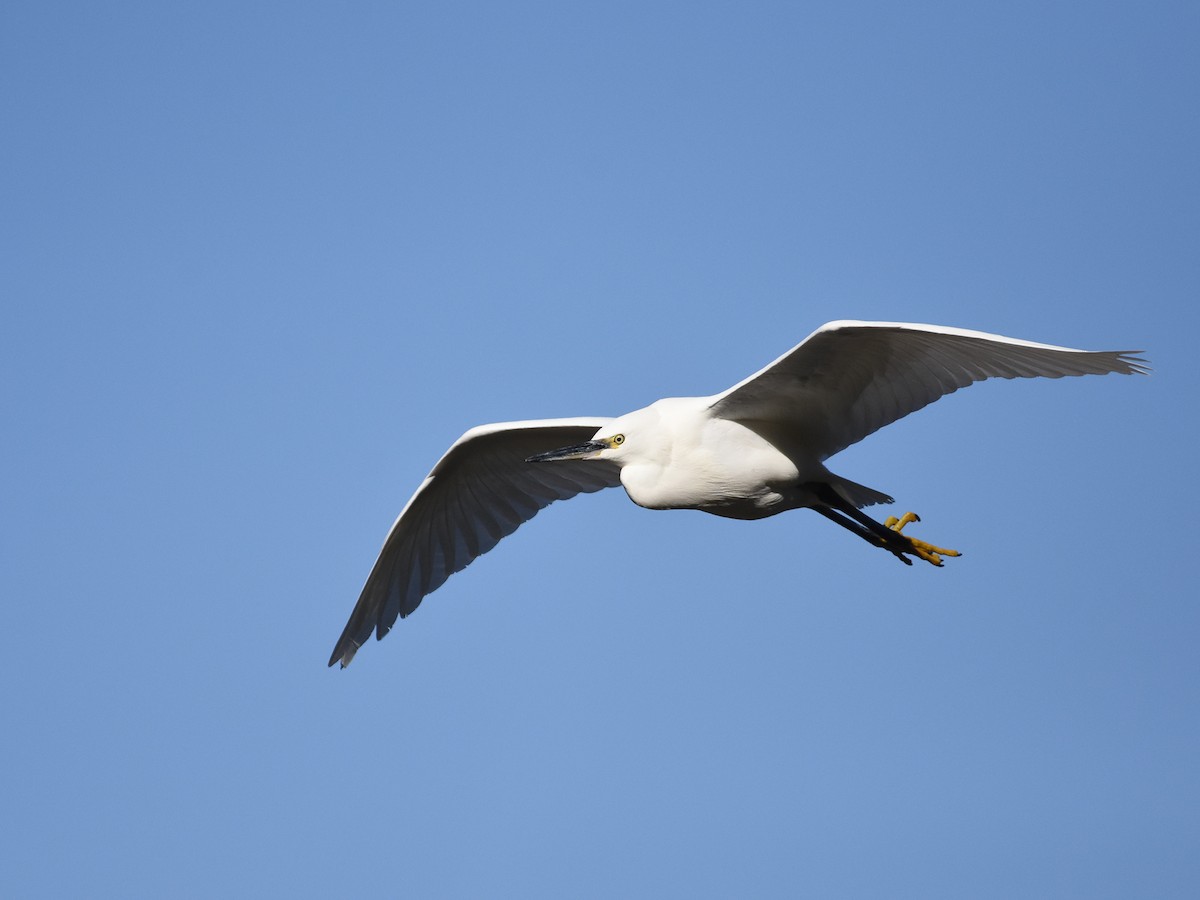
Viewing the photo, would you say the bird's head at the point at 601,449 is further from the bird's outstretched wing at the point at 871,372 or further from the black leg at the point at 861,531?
the black leg at the point at 861,531

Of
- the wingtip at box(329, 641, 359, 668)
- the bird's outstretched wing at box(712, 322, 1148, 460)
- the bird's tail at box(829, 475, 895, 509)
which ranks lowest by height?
the wingtip at box(329, 641, 359, 668)

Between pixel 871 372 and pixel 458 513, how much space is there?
5.02 metres

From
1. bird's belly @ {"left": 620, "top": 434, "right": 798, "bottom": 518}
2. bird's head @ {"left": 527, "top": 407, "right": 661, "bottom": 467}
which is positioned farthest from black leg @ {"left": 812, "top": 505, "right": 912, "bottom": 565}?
bird's head @ {"left": 527, "top": 407, "right": 661, "bottom": 467}

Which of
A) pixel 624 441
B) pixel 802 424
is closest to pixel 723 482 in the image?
pixel 802 424

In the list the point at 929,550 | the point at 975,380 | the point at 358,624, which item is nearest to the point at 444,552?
the point at 358,624

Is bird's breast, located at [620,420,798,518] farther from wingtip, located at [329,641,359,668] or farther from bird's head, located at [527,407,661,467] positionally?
wingtip, located at [329,641,359,668]

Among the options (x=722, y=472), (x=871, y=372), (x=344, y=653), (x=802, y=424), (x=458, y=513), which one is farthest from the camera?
(x=458, y=513)

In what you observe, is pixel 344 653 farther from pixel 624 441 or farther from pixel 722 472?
pixel 722 472

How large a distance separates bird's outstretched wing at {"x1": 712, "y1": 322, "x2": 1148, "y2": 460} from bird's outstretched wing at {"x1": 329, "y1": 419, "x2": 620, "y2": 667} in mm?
2836

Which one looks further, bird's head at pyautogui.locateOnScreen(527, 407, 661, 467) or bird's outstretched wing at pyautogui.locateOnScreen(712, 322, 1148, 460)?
bird's head at pyautogui.locateOnScreen(527, 407, 661, 467)

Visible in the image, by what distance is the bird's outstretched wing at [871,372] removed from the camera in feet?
29.5

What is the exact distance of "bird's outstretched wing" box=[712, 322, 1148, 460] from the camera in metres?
8.99

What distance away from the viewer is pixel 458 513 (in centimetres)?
1351

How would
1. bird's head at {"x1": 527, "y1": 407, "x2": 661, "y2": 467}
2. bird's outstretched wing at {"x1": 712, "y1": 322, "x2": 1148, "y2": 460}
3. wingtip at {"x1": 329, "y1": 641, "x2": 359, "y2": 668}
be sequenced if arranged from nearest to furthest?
bird's outstretched wing at {"x1": 712, "y1": 322, "x2": 1148, "y2": 460}
bird's head at {"x1": 527, "y1": 407, "x2": 661, "y2": 467}
wingtip at {"x1": 329, "y1": 641, "x2": 359, "y2": 668}
